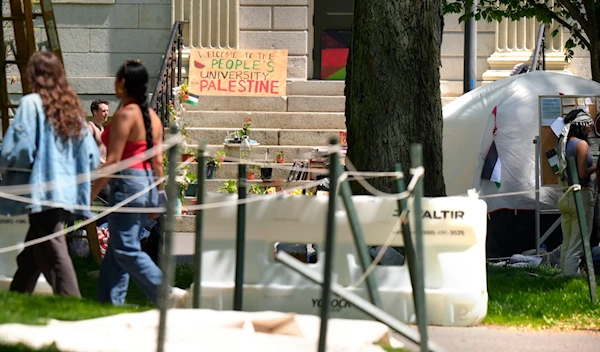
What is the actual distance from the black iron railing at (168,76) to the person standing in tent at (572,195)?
6.63 meters

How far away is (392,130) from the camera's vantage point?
9648mm

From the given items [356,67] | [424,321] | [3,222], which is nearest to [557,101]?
[356,67]

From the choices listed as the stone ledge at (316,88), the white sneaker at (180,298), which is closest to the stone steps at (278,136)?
the stone ledge at (316,88)

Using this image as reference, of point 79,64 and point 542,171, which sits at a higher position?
point 79,64

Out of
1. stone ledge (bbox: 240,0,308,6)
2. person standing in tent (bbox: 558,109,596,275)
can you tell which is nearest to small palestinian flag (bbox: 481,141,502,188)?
person standing in tent (bbox: 558,109,596,275)

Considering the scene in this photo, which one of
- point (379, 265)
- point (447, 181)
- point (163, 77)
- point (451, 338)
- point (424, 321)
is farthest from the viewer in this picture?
point (163, 77)

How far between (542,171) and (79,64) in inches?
344

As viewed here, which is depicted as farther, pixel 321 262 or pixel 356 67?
pixel 356 67

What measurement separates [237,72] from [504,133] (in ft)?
17.7

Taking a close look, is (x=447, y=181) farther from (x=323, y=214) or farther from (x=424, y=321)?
(x=424, y=321)

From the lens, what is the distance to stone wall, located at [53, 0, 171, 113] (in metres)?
18.2

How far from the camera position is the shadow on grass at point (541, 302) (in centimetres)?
848

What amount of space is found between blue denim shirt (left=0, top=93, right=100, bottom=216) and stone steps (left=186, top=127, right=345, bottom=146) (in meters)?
8.88

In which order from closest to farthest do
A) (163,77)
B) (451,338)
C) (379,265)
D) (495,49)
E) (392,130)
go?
(451,338) → (379,265) → (392,130) → (163,77) → (495,49)
